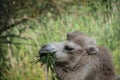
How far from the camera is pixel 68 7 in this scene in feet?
48.4

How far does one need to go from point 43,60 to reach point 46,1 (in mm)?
7560

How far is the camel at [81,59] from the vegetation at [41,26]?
3.96 metres

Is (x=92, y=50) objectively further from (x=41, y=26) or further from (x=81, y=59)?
(x=41, y=26)

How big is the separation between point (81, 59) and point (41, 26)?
22.1 feet

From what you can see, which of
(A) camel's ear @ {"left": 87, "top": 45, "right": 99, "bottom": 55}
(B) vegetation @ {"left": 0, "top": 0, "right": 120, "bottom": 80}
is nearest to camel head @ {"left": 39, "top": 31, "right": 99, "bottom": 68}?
(A) camel's ear @ {"left": 87, "top": 45, "right": 99, "bottom": 55}

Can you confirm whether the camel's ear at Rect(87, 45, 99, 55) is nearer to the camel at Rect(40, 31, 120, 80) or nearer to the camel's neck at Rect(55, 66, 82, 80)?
the camel at Rect(40, 31, 120, 80)

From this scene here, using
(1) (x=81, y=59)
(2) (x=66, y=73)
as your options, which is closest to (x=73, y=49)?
(1) (x=81, y=59)

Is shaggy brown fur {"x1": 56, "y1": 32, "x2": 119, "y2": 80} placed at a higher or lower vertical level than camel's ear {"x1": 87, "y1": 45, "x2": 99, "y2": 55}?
lower

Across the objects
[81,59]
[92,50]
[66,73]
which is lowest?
[66,73]

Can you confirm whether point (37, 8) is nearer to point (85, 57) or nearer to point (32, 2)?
point (32, 2)

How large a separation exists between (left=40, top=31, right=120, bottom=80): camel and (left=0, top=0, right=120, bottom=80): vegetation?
3.96 m

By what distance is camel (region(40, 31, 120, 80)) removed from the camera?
718cm

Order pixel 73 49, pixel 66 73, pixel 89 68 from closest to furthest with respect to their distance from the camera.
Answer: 1. pixel 89 68
2. pixel 66 73
3. pixel 73 49

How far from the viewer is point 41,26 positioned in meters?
14.0
